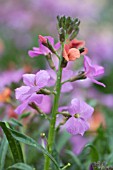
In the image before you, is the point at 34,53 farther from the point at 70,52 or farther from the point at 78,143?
the point at 78,143

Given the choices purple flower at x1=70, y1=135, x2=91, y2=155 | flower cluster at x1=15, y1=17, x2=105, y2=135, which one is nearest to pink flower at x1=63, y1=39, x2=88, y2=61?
flower cluster at x1=15, y1=17, x2=105, y2=135

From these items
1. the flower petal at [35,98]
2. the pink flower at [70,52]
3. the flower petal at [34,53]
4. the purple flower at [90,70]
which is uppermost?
the flower petal at [34,53]

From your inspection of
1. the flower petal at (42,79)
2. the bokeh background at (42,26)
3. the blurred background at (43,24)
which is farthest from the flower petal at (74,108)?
the blurred background at (43,24)

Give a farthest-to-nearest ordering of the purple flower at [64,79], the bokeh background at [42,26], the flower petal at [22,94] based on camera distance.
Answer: the bokeh background at [42,26]
the purple flower at [64,79]
the flower petal at [22,94]

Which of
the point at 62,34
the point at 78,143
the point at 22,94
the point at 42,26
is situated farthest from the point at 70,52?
the point at 42,26

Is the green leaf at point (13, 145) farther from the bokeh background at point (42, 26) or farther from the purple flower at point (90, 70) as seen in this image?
the bokeh background at point (42, 26)

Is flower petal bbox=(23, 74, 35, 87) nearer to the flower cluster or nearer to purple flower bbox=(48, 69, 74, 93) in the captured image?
the flower cluster
